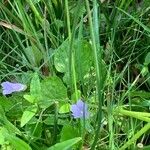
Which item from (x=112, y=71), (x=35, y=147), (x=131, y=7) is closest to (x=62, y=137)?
(x=35, y=147)

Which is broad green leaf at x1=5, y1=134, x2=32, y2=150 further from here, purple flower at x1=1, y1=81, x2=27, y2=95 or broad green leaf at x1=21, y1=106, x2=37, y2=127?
purple flower at x1=1, y1=81, x2=27, y2=95

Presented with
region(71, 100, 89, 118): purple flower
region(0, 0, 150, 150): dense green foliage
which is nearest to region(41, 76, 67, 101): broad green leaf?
region(0, 0, 150, 150): dense green foliage

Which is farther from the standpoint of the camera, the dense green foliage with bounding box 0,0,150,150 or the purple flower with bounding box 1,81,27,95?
the purple flower with bounding box 1,81,27,95

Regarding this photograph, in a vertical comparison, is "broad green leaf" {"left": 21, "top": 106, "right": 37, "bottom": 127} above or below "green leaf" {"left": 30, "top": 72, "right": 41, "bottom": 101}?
below

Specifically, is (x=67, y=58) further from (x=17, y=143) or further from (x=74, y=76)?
(x=17, y=143)

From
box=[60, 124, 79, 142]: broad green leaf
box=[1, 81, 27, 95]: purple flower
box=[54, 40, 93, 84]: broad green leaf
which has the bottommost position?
box=[60, 124, 79, 142]: broad green leaf

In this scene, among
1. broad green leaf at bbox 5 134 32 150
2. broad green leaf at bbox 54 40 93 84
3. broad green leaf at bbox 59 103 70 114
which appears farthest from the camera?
broad green leaf at bbox 54 40 93 84
